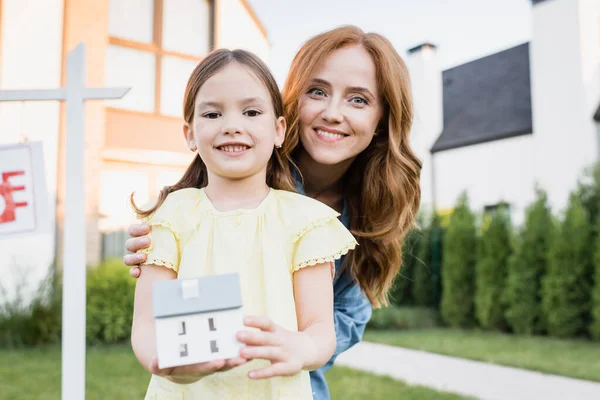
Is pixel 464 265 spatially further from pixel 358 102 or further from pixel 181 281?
pixel 181 281

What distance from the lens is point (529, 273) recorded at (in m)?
8.70

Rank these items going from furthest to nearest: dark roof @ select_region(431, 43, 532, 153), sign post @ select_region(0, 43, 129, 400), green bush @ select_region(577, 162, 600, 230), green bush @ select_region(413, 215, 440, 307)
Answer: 1. dark roof @ select_region(431, 43, 532, 153)
2. green bush @ select_region(413, 215, 440, 307)
3. green bush @ select_region(577, 162, 600, 230)
4. sign post @ select_region(0, 43, 129, 400)

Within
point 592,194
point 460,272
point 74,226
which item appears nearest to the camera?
point 74,226

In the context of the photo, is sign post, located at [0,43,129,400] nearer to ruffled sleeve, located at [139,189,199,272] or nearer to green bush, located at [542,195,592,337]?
ruffled sleeve, located at [139,189,199,272]

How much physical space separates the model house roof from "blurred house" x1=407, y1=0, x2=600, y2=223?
8.88m

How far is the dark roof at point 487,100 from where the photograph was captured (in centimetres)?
1205

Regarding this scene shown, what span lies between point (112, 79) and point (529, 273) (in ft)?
20.5

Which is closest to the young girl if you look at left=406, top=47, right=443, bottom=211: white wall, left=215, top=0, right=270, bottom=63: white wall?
left=215, top=0, right=270, bottom=63: white wall

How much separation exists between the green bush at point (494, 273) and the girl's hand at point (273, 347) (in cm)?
848

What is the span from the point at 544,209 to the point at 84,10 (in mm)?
6746

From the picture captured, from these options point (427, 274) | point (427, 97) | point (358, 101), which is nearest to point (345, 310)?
point (358, 101)

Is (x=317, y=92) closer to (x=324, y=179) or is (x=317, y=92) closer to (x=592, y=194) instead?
(x=324, y=179)

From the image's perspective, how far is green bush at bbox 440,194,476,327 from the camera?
969 centimetres

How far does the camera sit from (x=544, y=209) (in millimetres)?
8898
